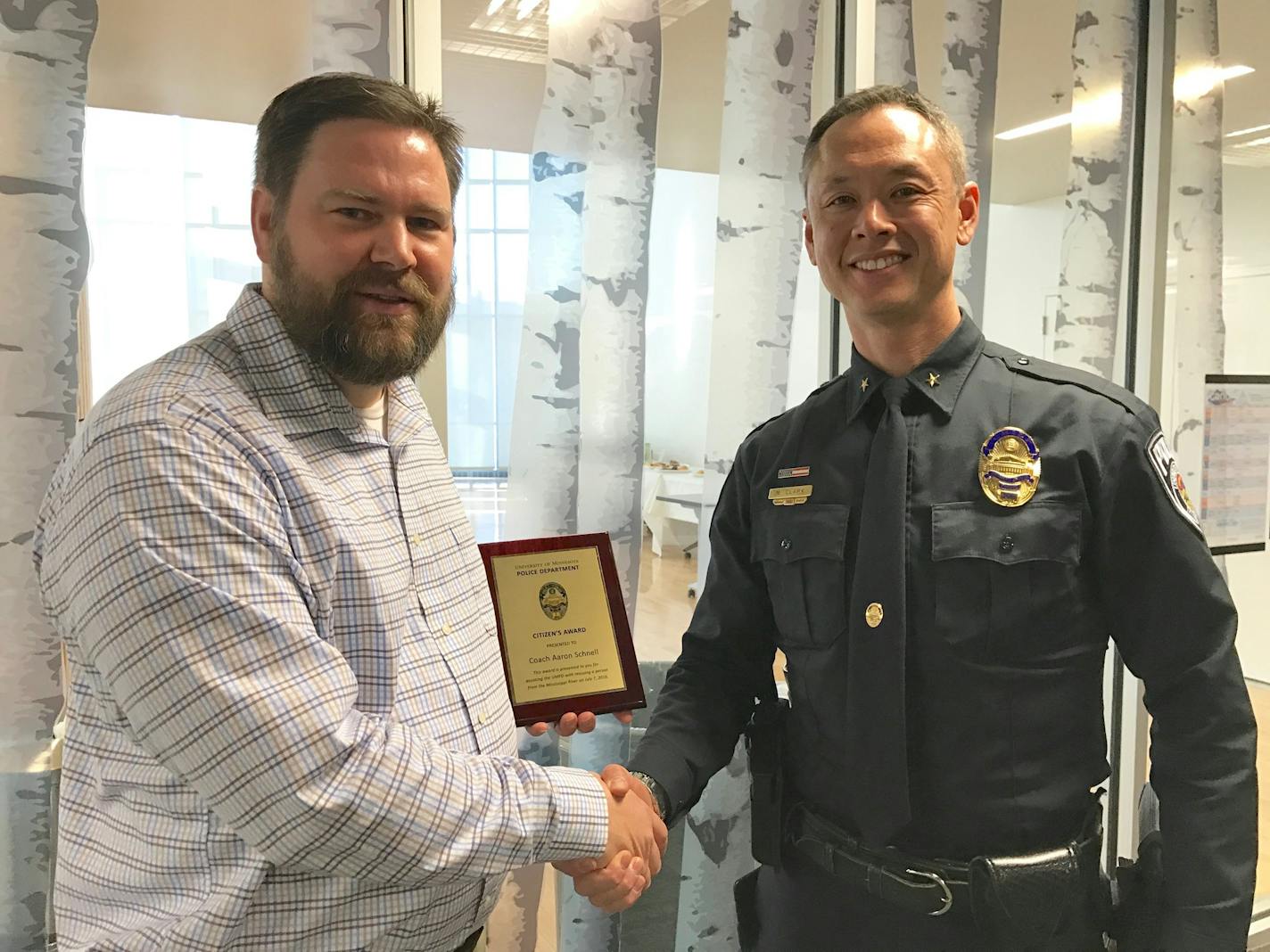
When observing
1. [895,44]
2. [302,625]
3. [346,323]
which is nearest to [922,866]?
[302,625]

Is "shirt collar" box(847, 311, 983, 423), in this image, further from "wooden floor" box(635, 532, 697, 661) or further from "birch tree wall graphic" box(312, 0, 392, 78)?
"birch tree wall graphic" box(312, 0, 392, 78)

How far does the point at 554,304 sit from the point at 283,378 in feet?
2.84

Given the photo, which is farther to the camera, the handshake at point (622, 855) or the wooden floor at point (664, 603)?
the wooden floor at point (664, 603)

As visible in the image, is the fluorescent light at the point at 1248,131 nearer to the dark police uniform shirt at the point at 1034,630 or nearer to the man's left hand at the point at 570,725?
the dark police uniform shirt at the point at 1034,630

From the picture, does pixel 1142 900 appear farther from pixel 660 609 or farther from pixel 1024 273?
pixel 1024 273

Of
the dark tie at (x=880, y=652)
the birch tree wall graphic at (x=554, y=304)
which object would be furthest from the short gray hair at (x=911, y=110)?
the birch tree wall graphic at (x=554, y=304)

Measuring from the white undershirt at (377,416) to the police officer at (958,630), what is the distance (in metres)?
0.61

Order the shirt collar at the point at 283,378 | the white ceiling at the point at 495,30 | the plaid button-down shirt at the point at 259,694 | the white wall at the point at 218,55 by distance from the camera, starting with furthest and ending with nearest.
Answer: the white ceiling at the point at 495,30 < the white wall at the point at 218,55 < the shirt collar at the point at 283,378 < the plaid button-down shirt at the point at 259,694

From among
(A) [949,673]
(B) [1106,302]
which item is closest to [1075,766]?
(A) [949,673]

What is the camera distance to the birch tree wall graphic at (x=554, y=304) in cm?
192

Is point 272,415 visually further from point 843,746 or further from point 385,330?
point 843,746

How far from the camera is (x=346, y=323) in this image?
1202 mm

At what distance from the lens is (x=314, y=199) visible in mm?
1216

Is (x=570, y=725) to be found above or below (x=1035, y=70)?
below
